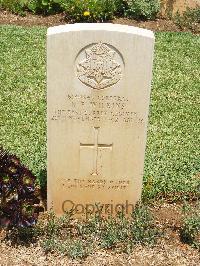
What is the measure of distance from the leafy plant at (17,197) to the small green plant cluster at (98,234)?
0.35m

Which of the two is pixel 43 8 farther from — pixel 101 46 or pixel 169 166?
pixel 101 46

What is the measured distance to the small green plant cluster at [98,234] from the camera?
5.14m

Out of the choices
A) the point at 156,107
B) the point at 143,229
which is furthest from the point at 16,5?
Result: the point at 143,229

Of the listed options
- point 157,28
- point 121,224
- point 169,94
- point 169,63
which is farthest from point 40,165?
point 157,28

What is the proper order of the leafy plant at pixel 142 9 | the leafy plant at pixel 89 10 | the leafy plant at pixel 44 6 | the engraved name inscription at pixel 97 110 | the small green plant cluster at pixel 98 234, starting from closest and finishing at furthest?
the engraved name inscription at pixel 97 110, the small green plant cluster at pixel 98 234, the leafy plant at pixel 89 10, the leafy plant at pixel 142 9, the leafy plant at pixel 44 6

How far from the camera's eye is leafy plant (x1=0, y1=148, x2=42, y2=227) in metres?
4.94

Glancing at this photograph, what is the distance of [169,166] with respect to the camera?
647 cm

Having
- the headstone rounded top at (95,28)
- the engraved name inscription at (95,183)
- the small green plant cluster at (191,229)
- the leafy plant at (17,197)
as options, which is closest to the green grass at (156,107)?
the engraved name inscription at (95,183)

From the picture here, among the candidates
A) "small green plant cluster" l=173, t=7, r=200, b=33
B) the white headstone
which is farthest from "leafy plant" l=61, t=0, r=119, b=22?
the white headstone

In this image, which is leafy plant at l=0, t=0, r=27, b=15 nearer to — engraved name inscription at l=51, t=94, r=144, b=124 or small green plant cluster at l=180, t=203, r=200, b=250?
engraved name inscription at l=51, t=94, r=144, b=124

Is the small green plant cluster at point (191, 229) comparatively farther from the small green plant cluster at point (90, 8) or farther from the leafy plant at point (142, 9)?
the leafy plant at point (142, 9)

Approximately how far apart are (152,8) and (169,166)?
6.58m

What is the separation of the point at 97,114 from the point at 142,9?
763 cm

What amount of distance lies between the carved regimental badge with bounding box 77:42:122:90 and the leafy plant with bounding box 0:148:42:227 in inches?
41.8
